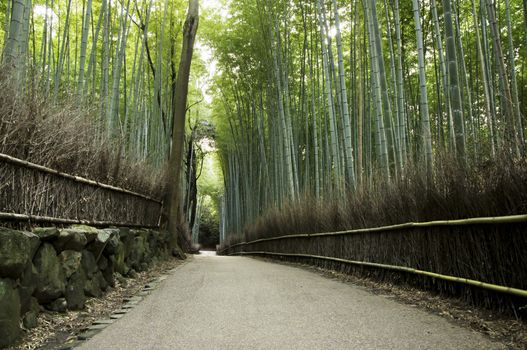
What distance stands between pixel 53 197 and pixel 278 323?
72.9 inches

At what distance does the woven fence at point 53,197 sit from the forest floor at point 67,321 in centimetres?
65

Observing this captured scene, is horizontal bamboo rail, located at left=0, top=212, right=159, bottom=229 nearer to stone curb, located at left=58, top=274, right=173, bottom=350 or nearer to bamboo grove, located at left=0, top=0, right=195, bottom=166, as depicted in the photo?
stone curb, located at left=58, top=274, right=173, bottom=350

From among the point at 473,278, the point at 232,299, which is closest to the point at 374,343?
the point at 473,278

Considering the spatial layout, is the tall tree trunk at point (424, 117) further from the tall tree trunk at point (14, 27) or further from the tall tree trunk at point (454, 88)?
the tall tree trunk at point (14, 27)

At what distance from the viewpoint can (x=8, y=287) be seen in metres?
2.32

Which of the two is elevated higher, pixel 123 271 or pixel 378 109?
pixel 378 109

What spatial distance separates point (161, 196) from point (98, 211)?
397cm

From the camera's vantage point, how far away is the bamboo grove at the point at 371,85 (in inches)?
179

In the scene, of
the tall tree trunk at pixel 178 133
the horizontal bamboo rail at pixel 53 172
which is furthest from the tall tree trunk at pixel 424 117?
the tall tree trunk at pixel 178 133

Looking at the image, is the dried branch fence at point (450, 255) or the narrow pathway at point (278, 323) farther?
the dried branch fence at point (450, 255)

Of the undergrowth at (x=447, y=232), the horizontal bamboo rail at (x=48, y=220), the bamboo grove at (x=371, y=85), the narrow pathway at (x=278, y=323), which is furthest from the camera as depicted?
the bamboo grove at (x=371, y=85)

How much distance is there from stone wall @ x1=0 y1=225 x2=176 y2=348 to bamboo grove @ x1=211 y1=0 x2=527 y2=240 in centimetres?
287

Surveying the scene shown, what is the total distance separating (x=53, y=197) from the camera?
130 inches

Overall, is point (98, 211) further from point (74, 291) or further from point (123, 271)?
point (74, 291)
